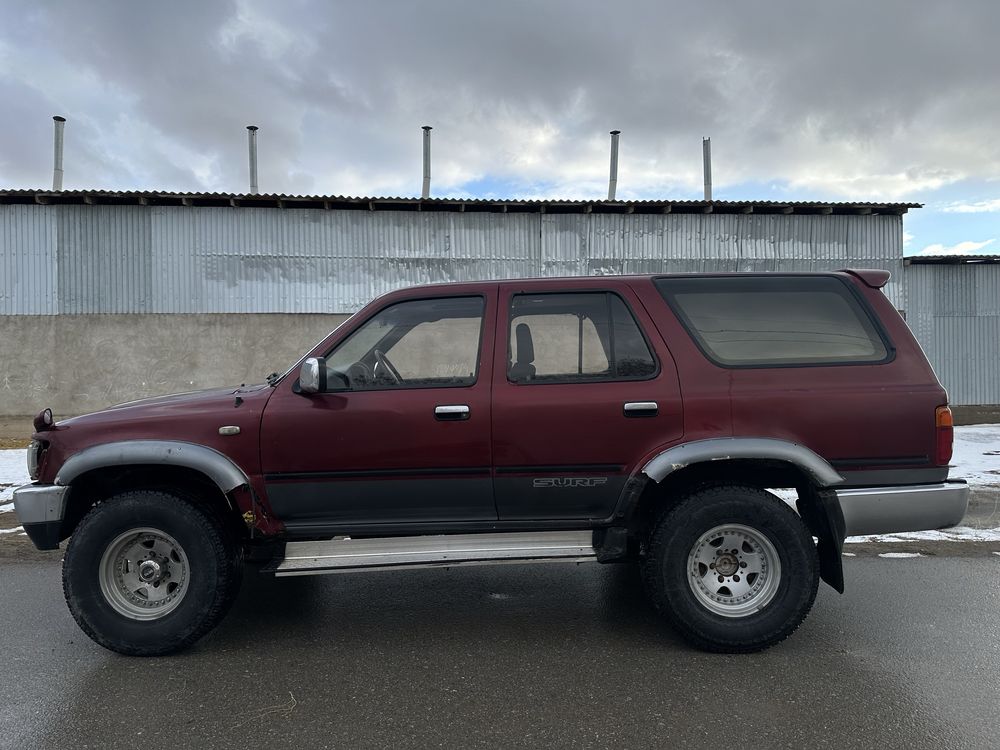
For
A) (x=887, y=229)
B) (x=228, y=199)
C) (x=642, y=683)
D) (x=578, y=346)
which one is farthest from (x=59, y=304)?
(x=887, y=229)

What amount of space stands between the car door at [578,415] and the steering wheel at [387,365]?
0.56 meters

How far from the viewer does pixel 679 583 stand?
11.4ft

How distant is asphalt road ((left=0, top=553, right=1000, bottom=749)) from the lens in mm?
2742

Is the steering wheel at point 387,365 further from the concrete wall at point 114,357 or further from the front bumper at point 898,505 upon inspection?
the concrete wall at point 114,357

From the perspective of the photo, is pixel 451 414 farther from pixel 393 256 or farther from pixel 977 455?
pixel 393 256

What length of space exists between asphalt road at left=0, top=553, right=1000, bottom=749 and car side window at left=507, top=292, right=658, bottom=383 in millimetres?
1508

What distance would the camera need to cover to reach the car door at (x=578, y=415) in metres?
3.53

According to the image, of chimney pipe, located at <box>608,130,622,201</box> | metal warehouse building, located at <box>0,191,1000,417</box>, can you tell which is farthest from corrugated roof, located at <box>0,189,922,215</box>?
chimney pipe, located at <box>608,130,622,201</box>

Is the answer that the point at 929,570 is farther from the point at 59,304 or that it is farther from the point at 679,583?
the point at 59,304

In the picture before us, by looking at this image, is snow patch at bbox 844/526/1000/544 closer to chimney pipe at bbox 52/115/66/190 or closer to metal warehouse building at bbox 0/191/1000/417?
metal warehouse building at bbox 0/191/1000/417

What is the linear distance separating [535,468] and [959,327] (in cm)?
1466

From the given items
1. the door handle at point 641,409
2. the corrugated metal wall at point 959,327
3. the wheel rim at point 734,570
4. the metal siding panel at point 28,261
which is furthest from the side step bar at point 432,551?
the corrugated metal wall at point 959,327

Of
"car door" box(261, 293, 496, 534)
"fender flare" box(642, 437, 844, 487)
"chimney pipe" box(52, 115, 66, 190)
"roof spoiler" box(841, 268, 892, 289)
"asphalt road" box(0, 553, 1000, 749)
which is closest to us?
"asphalt road" box(0, 553, 1000, 749)

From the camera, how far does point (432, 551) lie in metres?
3.51
